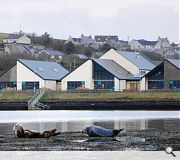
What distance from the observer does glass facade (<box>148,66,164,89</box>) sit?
86.7 meters

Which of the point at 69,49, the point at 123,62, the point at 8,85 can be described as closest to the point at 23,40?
the point at 69,49

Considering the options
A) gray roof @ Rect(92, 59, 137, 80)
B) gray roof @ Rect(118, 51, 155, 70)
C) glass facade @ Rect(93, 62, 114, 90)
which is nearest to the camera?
glass facade @ Rect(93, 62, 114, 90)

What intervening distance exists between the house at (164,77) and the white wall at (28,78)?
1582 cm

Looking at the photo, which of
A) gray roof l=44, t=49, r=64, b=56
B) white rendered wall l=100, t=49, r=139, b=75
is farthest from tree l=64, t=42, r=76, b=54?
white rendered wall l=100, t=49, r=139, b=75

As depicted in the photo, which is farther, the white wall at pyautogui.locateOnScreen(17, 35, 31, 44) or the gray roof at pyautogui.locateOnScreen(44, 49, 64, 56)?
the white wall at pyautogui.locateOnScreen(17, 35, 31, 44)

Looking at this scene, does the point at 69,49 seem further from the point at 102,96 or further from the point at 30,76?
the point at 102,96

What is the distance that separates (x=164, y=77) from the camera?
86.3 meters

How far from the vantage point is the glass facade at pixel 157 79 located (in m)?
86.7

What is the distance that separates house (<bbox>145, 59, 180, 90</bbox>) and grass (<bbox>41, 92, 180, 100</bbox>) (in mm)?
6451

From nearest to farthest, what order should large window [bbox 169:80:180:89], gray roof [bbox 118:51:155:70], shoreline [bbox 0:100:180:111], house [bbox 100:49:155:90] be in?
shoreline [bbox 0:100:180:111]
large window [bbox 169:80:180:89]
house [bbox 100:49:155:90]
gray roof [bbox 118:51:155:70]

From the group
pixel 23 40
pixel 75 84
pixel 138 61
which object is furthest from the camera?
pixel 23 40

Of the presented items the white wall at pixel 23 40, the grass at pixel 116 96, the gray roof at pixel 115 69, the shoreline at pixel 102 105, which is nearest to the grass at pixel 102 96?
the grass at pixel 116 96

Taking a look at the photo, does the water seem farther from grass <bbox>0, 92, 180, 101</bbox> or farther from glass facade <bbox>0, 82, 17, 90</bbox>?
glass facade <bbox>0, 82, 17, 90</bbox>

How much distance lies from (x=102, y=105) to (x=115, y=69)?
588 inches
